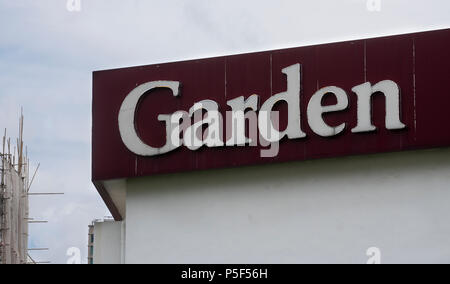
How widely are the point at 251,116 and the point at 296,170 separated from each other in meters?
1.52

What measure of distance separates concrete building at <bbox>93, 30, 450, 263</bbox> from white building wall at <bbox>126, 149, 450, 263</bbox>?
0.07ft

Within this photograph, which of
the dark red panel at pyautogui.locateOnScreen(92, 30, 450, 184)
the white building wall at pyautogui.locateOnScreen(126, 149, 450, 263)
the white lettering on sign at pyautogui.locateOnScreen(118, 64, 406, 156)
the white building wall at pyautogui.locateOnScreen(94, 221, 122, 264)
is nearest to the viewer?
the white building wall at pyautogui.locateOnScreen(126, 149, 450, 263)

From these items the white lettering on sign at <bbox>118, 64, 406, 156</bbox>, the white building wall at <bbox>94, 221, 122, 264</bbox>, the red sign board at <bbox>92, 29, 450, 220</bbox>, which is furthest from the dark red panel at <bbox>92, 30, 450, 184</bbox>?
the white building wall at <bbox>94, 221, 122, 264</bbox>

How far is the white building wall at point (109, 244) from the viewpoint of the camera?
66.3ft

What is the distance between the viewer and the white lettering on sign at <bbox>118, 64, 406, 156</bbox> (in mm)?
18875

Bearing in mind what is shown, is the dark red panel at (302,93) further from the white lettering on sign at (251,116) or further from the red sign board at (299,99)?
Result: the white lettering on sign at (251,116)

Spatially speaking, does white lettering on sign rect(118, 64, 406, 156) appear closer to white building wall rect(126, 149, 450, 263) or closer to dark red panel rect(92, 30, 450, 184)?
dark red panel rect(92, 30, 450, 184)

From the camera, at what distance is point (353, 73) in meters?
19.1

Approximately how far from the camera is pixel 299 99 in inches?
756
